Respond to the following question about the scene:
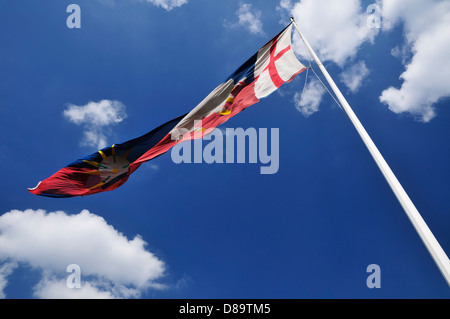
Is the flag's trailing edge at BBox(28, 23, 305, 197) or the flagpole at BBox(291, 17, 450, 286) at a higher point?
the flag's trailing edge at BBox(28, 23, 305, 197)

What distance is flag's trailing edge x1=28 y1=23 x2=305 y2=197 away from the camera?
31.9 feet

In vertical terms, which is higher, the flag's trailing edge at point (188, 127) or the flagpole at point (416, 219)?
the flag's trailing edge at point (188, 127)

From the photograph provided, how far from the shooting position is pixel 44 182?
948 centimetres

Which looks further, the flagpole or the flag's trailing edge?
the flag's trailing edge

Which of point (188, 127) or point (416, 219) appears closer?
point (416, 219)

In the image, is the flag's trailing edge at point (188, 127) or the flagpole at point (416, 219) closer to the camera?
the flagpole at point (416, 219)

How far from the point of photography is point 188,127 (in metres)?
10.0

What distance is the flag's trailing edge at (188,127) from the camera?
9711 mm

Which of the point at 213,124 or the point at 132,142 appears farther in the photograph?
the point at 132,142

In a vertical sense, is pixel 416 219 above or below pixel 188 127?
below
